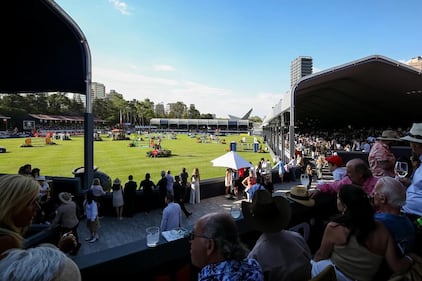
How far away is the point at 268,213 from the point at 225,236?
2.74ft

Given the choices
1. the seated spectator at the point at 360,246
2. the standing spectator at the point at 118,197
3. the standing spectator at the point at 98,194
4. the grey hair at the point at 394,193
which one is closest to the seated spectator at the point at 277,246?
the seated spectator at the point at 360,246

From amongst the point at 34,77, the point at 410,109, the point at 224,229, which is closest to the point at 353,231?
the point at 224,229

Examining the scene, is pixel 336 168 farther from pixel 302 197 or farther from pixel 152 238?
pixel 152 238

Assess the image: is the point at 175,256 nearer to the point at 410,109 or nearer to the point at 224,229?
the point at 224,229

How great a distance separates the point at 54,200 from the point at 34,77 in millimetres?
6787

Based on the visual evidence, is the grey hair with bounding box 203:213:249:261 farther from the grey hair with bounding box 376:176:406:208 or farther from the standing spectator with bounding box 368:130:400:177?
the standing spectator with bounding box 368:130:400:177

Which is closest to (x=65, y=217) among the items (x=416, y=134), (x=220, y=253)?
(x=220, y=253)

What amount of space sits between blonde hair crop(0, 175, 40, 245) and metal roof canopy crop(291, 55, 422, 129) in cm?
1508

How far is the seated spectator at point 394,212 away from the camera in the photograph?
8.29 ft

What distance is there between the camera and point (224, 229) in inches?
71.9

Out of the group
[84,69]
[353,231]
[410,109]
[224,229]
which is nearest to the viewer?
[224,229]

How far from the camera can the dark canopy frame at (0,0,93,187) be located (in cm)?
1060

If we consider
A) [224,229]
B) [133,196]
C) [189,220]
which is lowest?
[189,220]

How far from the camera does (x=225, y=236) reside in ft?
5.94
